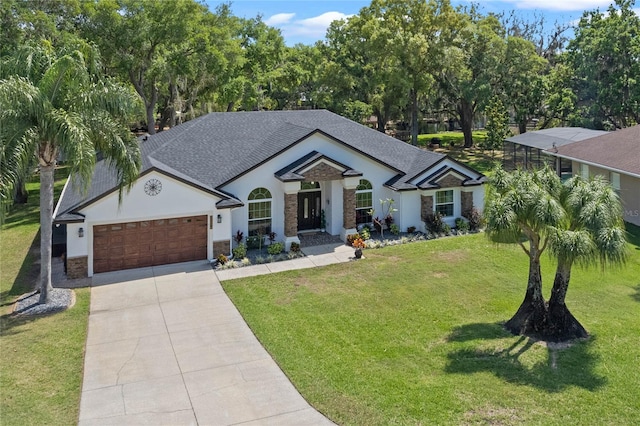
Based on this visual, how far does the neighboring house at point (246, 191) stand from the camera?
60.8ft

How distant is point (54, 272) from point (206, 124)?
37.2 ft

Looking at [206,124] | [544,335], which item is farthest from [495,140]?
[544,335]

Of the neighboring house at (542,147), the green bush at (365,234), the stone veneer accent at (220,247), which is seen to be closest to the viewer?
the stone veneer accent at (220,247)

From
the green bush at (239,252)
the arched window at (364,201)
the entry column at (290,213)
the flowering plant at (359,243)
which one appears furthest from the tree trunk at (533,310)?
the arched window at (364,201)

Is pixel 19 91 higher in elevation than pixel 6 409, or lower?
higher

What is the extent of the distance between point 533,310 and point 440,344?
8.95ft

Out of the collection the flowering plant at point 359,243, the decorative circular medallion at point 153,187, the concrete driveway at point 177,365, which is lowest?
the concrete driveway at point 177,365

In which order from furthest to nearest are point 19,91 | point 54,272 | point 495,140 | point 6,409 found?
point 495,140 < point 54,272 < point 19,91 < point 6,409

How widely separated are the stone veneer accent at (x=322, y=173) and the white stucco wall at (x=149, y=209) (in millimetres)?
3869

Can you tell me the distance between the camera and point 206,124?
27062 mm

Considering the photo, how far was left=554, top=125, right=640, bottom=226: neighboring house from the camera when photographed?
24891mm

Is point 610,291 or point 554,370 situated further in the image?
point 610,291

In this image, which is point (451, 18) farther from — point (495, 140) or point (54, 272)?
point (54, 272)

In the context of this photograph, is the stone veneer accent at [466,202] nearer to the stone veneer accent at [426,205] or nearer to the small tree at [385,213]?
the stone veneer accent at [426,205]
